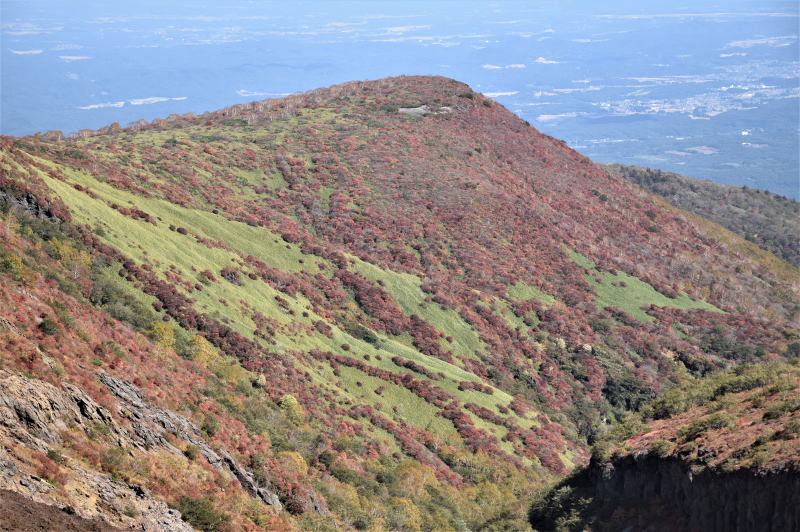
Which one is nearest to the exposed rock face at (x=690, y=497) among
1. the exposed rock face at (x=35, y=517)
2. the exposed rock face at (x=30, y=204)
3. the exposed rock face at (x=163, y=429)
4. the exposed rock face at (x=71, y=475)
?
the exposed rock face at (x=163, y=429)

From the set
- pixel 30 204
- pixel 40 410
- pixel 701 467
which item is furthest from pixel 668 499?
pixel 30 204

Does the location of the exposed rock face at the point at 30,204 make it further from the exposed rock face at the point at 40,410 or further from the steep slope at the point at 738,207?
the steep slope at the point at 738,207

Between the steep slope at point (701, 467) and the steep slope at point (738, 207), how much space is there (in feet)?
381

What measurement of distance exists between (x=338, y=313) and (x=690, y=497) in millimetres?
27866

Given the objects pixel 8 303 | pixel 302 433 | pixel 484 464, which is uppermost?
pixel 8 303

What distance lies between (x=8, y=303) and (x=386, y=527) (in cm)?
1572

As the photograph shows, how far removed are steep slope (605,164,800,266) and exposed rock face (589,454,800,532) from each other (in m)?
121

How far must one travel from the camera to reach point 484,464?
36906 mm

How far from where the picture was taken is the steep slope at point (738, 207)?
5359 inches

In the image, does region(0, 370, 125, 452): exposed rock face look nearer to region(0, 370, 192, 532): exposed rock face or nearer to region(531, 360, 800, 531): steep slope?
region(0, 370, 192, 532): exposed rock face

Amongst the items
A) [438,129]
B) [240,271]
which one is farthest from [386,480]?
[438,129]

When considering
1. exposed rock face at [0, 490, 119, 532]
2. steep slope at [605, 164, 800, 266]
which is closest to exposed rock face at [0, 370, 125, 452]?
exposed rock face at [0, 490, 119, 532]

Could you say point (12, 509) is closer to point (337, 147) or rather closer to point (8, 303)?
point (8, 303)

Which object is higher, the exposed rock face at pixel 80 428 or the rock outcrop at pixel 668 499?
the exposed rock face at pixel 80 428
